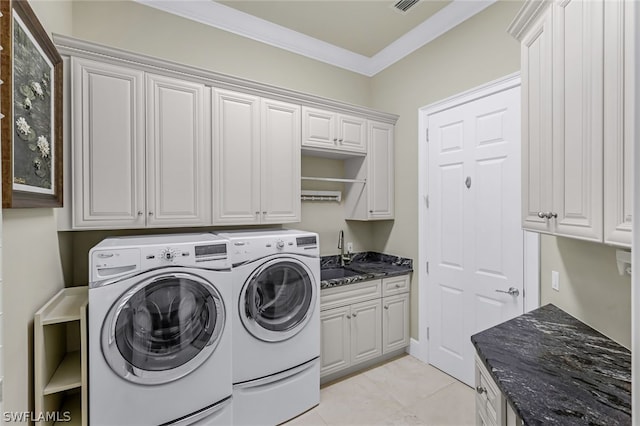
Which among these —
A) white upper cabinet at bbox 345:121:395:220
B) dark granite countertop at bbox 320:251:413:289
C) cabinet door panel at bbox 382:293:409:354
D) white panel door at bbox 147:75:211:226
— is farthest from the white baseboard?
white panel door at bbox 147:75:211:226

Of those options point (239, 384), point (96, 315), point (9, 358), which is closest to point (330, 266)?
point (239, 384)

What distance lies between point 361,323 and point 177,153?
205cm

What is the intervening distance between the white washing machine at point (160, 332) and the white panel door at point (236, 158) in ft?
1.33

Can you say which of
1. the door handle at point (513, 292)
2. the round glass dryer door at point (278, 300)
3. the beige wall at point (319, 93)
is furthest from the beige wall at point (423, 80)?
the round glass dryer door at point (278, 300)

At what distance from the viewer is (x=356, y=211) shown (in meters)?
3.27

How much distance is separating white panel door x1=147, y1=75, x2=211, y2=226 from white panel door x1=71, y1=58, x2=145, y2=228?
67 millimetres

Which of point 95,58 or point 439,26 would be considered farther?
point 439,26

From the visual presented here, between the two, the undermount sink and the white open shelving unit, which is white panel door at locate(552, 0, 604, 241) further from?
Answer: the white open shelving unit

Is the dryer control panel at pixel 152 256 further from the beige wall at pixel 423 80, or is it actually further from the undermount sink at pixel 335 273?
the beige wall at pixel 423 80

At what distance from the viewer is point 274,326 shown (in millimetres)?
2148

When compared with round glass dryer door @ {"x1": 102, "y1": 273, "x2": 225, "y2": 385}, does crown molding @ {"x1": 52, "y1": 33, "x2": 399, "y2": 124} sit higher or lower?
higher

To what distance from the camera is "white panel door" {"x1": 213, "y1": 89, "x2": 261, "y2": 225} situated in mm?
2311

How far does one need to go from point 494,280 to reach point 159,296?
2.34 meters

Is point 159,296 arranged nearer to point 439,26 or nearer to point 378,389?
point 378,389
